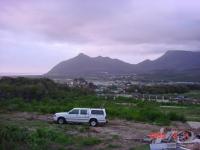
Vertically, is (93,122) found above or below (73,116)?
below

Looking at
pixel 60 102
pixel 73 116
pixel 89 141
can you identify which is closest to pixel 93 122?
pixel 73 116

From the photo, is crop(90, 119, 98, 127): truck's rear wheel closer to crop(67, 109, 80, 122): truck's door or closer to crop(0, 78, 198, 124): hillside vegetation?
crop(67, 109, 80, 122): truck's door

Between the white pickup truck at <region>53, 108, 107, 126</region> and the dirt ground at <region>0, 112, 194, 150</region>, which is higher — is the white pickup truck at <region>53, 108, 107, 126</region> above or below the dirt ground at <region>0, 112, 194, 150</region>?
above

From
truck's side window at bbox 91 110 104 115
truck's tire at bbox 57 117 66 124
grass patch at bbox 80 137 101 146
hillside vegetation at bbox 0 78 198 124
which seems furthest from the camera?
hillside vegetation at bbox 0 78 198 124

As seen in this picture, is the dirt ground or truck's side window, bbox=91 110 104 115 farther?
truck's side window, bbox=91 110 104 115

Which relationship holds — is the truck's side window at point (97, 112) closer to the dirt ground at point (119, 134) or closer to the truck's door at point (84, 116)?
the truck's door at point (84, 116)

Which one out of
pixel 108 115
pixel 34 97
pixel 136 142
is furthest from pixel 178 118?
pixel 34 97

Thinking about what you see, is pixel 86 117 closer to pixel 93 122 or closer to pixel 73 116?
pixel 93 122

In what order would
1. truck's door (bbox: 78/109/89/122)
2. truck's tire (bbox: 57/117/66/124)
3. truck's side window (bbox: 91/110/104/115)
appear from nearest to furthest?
truck's door (bbox: 78/109/89/122), truck's side window (bbox: 91/110/104/115), truck's tire (bbox: 57/117/66/124)

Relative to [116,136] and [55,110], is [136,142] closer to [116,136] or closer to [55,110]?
[116,136]

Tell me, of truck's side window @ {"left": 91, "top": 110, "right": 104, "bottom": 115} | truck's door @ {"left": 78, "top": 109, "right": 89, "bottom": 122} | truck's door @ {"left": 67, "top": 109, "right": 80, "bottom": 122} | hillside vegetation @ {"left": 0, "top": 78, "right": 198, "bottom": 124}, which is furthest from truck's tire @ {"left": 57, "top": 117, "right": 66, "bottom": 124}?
hillside vegetation @ {"left": 0, "top": 78, "right": 198, "bottom": 124}

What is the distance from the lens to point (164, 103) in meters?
76.3

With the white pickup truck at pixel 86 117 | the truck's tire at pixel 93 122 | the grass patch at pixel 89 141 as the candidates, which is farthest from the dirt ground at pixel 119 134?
the white pickup truck at pixel 86 117

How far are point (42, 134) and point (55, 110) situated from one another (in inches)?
891
